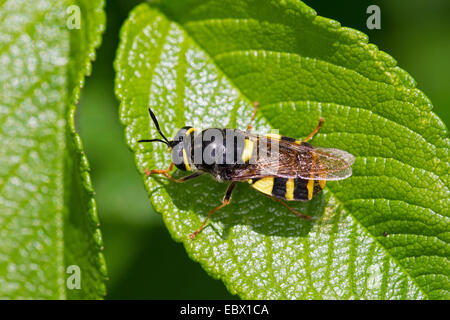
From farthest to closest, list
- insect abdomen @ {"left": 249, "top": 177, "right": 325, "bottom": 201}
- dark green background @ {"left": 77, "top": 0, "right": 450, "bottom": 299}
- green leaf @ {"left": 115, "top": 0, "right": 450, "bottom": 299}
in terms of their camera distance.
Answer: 1. dark green background @ {"left": 77, "top": 0, "right": 450, "bottom": 299}
2. insect abdomen @ {"left": 249, "top": 177, "right": 325, "bottom": 201}
3. green leaf @ {"left": 115, "top": 0, "right": 450, "bottom": 299}

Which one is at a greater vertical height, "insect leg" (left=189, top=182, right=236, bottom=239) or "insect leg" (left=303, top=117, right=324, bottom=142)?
"insect leg" (left=303, top=117, right=324, bottom=142)

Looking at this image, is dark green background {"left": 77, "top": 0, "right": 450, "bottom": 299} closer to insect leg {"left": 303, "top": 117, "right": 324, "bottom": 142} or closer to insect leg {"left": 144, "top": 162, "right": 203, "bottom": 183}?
insect leg {"left": 144, "top": 162, "right": 203, "bottom": 183}

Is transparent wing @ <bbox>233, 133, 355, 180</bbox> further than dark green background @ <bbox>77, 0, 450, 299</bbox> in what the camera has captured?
No

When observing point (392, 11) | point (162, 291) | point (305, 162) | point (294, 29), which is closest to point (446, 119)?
point (392, 11)

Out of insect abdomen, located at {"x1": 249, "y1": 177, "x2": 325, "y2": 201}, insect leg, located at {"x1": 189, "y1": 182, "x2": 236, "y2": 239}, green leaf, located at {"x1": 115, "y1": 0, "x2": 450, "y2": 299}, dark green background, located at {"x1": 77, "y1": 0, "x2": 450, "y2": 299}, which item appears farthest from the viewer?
dark green background, located at {"x1": 77, "y1": 0, "x2": 450, "y2": 299}

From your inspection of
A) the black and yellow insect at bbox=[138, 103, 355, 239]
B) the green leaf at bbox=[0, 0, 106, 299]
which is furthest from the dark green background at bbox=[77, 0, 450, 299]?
the black and yellow insect at bbox=[138, 103, 355, 239]

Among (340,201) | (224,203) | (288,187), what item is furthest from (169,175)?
(340,201)

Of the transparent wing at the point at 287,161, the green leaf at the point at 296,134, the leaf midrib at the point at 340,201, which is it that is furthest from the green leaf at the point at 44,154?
the transparent wing at the point at 287,161
